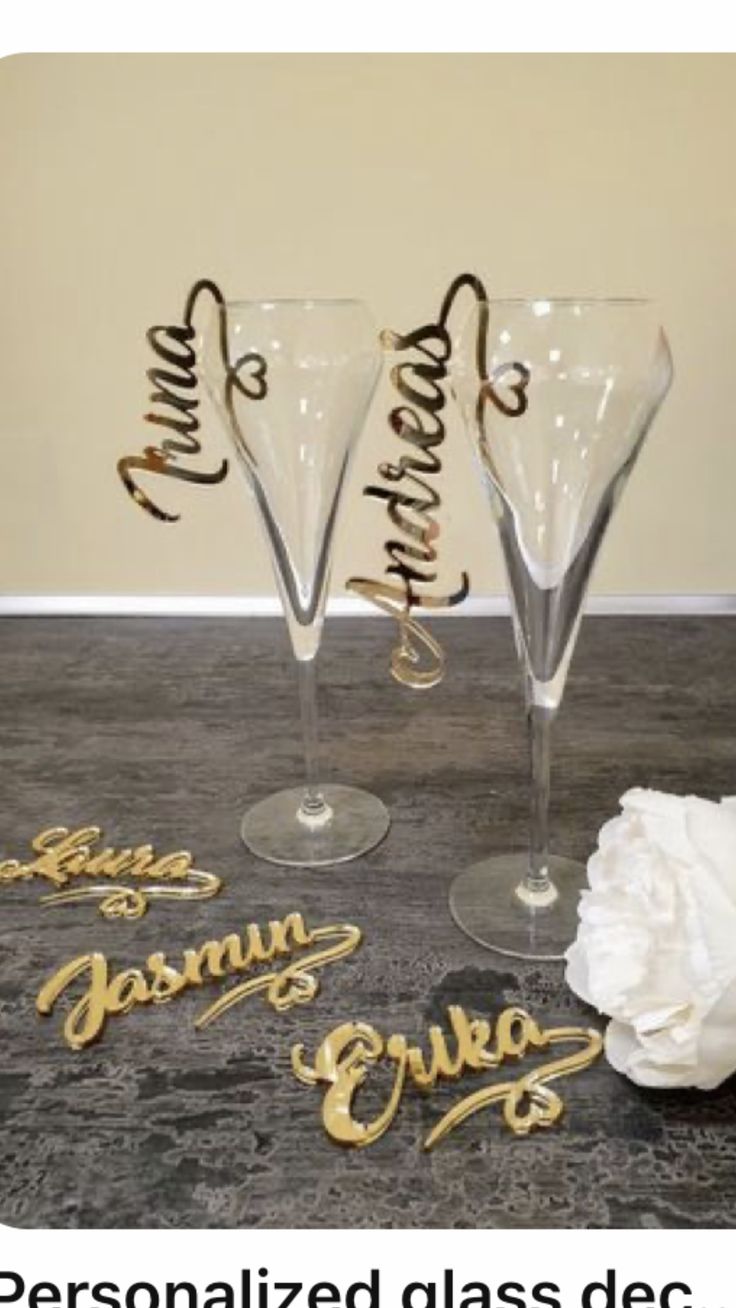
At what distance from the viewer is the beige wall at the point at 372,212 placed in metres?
0.87

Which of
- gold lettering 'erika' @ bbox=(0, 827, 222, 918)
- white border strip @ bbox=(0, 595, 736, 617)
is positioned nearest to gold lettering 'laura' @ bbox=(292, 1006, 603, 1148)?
gold lettering 'erika' @ bbox=(0, 827, 222, 918)

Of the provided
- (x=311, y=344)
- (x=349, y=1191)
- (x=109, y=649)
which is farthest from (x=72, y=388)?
(x=349, y=1191)

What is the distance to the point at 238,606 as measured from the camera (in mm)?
963

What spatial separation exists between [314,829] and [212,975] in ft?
0.41

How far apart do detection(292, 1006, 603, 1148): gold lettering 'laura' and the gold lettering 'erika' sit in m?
0.13

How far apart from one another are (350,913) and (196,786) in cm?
16

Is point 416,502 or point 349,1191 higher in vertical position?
point 416,502

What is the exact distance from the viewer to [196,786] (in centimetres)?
60

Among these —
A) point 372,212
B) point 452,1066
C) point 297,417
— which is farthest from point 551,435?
point 372,212

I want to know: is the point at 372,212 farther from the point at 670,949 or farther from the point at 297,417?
the point at 670,949

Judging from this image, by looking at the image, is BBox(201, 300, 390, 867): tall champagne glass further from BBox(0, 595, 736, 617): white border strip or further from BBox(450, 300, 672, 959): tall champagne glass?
BBox(0, 595, 736, 617): white border strip

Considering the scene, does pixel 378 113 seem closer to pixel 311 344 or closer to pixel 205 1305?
pixel 311 344

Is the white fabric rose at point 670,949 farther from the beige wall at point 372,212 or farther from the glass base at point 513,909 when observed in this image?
the beige wall at point 372,212

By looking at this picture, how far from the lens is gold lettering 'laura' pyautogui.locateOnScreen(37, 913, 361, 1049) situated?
16.5 inches
